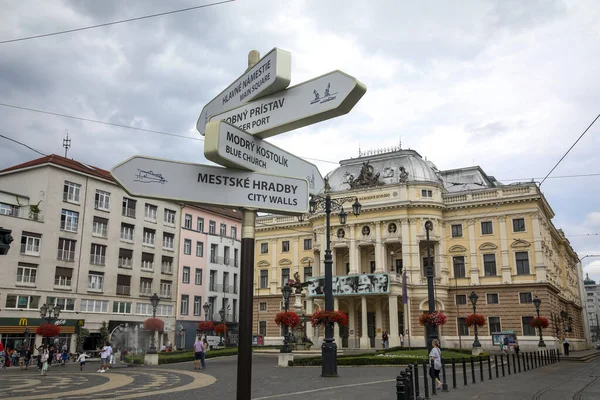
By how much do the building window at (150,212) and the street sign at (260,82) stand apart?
47.8 m

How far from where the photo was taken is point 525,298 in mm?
48031

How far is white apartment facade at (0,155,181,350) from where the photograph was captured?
3853 centimetres

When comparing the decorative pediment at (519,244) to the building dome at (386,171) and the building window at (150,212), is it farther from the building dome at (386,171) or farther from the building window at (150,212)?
→ the building window at (150,212)

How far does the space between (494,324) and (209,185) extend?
5018 centimetres

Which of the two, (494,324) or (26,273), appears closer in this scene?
(26,273)

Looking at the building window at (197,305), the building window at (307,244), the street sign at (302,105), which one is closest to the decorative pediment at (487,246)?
the building window at (307,244)

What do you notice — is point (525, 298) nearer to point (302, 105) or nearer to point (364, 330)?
point (364, 330)

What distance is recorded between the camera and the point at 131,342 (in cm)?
3825

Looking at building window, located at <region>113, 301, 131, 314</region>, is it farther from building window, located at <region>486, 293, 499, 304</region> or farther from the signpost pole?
the signpost pole

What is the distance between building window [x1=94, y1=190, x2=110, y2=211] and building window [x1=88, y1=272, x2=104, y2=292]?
5.92 m

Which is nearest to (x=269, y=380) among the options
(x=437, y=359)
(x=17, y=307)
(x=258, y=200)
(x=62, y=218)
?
(x=437, y=359)

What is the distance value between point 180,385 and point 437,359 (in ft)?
29.5

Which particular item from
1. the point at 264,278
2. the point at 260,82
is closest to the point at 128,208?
the point at 264,278

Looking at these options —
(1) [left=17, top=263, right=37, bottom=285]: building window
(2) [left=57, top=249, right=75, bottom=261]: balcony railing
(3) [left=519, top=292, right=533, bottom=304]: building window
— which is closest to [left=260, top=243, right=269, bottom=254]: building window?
(2) [left=57, top=249, right=75, bottom=261]: balcony railing
